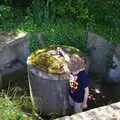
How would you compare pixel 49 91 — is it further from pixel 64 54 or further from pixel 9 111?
pixel 9 111

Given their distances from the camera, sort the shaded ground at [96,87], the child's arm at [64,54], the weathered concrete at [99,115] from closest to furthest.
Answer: the weathered concrete at [99,115]
the child's arm at [64,54]
the shaded ground at [96,87]

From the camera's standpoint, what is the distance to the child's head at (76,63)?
20.4 feet

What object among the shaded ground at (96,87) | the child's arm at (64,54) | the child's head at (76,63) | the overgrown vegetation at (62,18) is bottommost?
→ the shaded ground at (96,87)

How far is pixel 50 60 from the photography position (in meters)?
6.36

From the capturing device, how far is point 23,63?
25.5 ft

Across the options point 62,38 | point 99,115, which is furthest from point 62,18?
point 99,115

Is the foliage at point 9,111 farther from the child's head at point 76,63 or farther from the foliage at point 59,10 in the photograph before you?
the foliage at point 59,10

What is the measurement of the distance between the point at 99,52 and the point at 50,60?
5.12 feet

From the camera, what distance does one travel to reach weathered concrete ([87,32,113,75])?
7434 mm

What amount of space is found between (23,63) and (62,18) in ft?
4.49

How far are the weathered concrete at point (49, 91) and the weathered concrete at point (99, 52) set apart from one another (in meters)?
1.58

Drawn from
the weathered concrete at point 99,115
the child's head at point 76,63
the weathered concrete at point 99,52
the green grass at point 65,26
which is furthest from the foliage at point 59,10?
the weathered concrete at point 99,115

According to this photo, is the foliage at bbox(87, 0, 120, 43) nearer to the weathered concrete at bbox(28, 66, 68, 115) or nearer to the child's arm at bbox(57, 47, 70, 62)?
the child's arm at bbox(57, 47, 70, 62)

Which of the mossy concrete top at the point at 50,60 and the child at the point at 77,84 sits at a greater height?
the mossy concrete top at the point at 50,60
